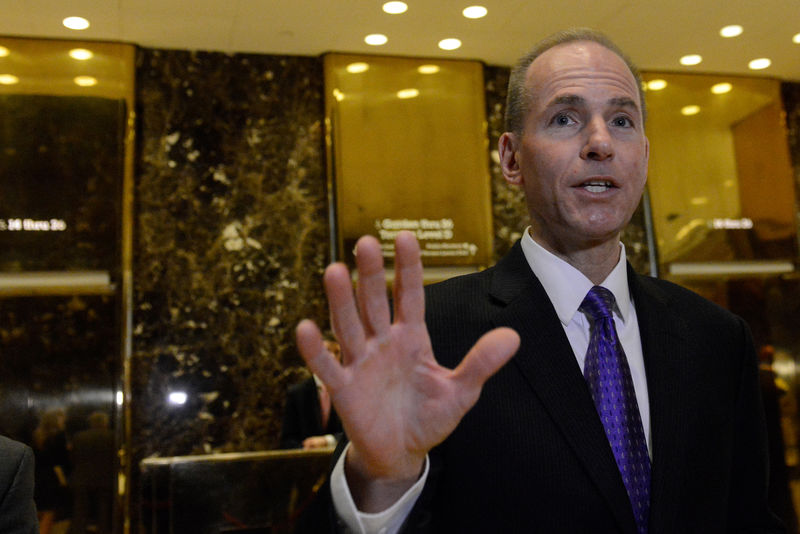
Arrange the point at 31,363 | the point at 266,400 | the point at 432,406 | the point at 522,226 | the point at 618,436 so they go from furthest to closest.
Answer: the point at 522,226 → the point at 266,400 → the point at 31,363 → the point at 618,436 → the point at 432,406

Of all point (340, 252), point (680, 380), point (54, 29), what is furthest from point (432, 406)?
point (54, 29)

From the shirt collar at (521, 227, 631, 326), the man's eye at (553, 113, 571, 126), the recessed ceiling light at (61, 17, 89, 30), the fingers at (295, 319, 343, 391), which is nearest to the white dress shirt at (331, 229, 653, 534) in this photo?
the shirt collar at (521, 227, 631, 326)

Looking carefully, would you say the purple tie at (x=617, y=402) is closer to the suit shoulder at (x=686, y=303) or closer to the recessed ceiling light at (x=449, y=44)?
the suit shoulder at (x=686, y=303)

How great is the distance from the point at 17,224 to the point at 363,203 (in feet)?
6.71

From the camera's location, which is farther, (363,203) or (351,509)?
(363,203)

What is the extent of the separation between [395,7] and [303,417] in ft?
8.15

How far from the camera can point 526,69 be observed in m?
1.59

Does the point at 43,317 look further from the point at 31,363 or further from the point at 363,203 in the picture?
the point at 363,203

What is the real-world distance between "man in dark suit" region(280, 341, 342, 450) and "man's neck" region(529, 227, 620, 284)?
3.20m

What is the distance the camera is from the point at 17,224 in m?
4.38

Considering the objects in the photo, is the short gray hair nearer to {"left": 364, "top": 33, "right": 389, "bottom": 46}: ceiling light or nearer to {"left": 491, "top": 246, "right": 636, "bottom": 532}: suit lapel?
{"left": 491, "top": 246, "right": 636, "bottom": 532}: suit lapel

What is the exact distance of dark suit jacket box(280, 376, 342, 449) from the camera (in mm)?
4555

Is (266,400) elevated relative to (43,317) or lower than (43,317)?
lower

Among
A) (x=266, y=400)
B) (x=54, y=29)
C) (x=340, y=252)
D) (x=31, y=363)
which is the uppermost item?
(x=54, y=29)
